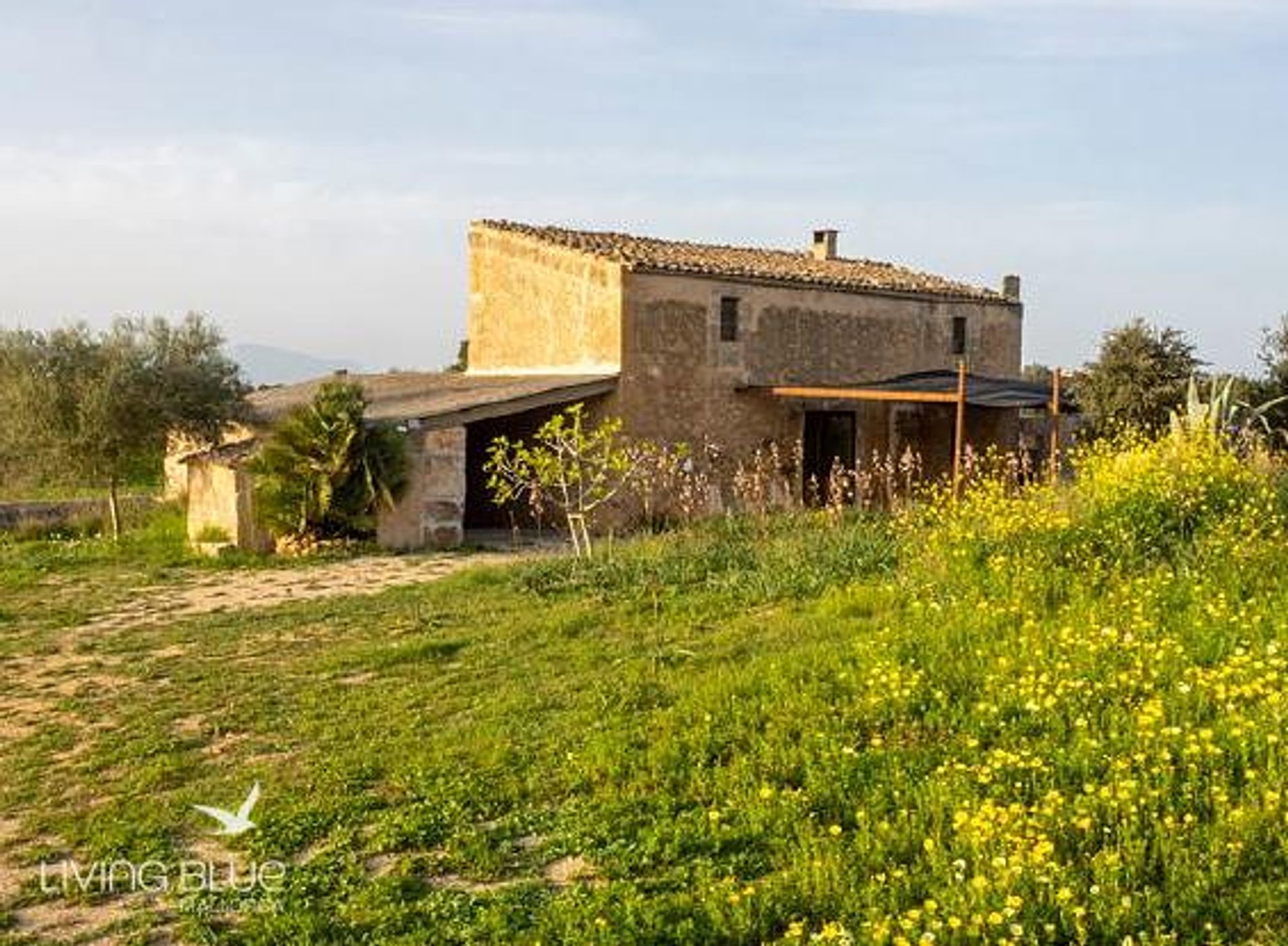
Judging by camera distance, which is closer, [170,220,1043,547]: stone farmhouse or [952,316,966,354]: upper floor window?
[170,220,1043,547]: stone farmhouse

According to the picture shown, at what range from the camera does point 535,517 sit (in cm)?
1903

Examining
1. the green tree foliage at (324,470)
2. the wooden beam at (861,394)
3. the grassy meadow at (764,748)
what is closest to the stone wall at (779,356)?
the wooden beam at (861,394)

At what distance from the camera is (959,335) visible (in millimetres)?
23203

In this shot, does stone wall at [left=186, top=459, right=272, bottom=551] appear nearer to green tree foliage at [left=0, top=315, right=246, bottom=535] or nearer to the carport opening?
green tree foliage at [left=0, top=315, right=246, bottom=535]

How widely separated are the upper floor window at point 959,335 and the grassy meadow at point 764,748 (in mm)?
12799

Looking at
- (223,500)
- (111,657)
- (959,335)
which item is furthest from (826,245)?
(111,657)

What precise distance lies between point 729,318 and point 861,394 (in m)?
2.80

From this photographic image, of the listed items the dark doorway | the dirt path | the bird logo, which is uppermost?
the dark doorway

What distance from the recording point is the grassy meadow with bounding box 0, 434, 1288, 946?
437cm

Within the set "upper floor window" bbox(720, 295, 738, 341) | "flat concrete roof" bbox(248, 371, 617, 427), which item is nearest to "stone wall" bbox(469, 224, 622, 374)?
"flat concrete roof" bbox(248, 371, 617, 427)

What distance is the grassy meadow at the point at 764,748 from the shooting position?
4367mm

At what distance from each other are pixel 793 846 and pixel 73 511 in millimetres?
18429

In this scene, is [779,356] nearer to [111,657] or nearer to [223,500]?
[223,500]

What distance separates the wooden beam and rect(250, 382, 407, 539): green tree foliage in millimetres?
6610
